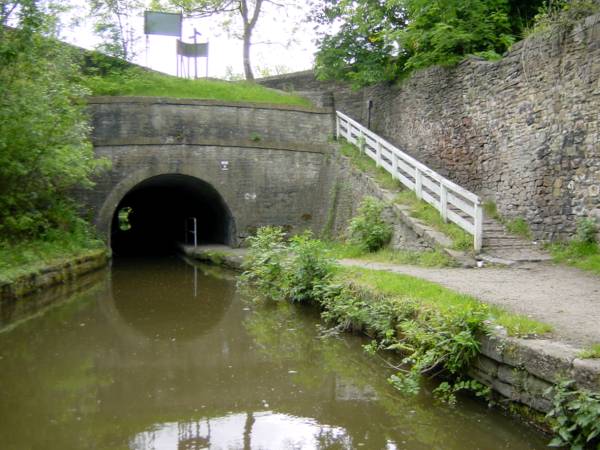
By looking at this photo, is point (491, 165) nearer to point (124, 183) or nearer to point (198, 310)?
point (198, 310)

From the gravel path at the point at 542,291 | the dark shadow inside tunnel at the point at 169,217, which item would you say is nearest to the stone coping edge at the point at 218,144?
the dark shadow inside tunnel at the point at 169,217

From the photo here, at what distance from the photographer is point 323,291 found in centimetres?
782

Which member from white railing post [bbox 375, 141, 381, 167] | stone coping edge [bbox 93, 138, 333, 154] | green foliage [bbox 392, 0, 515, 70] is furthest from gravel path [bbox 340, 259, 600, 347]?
stone coping edge [bbox 93, 138, 333, 154]

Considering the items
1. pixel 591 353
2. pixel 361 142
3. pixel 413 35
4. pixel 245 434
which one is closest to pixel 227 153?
pixel 361 142

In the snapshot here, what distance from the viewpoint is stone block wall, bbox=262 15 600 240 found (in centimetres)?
862

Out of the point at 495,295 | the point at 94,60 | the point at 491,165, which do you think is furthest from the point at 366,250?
the point at 94,60

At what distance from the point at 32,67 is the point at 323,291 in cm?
666

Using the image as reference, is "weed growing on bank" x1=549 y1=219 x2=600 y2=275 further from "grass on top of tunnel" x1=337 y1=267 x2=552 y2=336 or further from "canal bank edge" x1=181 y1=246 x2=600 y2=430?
"canal bank edge" x1=181 y1=246 x2=600 y2=430

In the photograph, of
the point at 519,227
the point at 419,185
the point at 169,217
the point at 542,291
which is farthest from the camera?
the point at 169,217

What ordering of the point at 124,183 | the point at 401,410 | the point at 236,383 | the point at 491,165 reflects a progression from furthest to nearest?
the point at 124,183 → the point at 491,165 → the point at 236,383 → the point at 401,410

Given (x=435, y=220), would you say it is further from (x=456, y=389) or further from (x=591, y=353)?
(x=591, y=353)

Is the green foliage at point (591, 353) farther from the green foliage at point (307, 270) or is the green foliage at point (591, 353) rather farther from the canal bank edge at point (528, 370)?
the green foliage at point (307, 270)

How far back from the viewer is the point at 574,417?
342 centimetres

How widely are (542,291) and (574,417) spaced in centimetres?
326
